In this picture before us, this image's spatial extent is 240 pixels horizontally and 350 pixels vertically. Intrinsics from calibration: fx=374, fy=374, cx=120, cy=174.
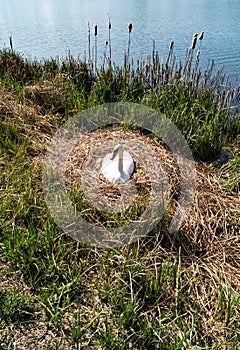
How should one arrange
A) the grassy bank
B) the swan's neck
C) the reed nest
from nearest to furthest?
the grassy bank
the reed nest
the swan's neck

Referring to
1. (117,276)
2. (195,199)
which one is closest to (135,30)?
(195,199)

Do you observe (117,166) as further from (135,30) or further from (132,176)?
(135,30)

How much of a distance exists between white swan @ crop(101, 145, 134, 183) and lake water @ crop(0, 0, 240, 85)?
333 cm

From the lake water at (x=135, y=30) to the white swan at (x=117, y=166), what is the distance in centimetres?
333

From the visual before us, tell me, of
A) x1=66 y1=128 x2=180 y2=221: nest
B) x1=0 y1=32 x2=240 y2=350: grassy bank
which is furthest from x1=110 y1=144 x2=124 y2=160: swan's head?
x1=0 y1=32 x2=240 y2=350: grassy bank

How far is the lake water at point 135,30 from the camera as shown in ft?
22.9

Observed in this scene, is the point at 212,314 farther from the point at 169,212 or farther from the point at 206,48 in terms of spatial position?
the point at 206,48

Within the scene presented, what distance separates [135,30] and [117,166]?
7.04 metres

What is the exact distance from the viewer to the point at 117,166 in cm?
263

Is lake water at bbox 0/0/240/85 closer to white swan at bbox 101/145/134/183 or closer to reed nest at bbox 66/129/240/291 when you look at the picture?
reed nest at bbox 66/129/240/291

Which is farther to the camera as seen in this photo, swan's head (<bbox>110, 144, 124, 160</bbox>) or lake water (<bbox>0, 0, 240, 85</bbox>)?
lake water (<bbox>0, 0, 240, 85</bbox>)

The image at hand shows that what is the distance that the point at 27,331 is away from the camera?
175cm

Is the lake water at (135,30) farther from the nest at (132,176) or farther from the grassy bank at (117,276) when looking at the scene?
the grassy bank at (117,276)

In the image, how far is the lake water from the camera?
6977 millimetres
